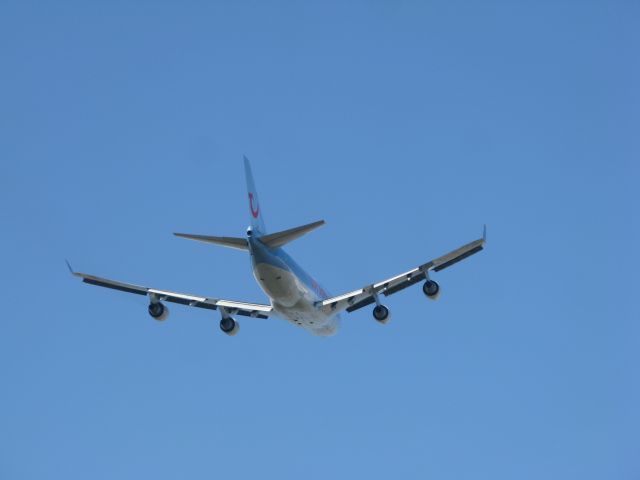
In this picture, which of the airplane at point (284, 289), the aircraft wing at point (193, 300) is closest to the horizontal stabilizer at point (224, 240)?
the airplane at point (284, 289)

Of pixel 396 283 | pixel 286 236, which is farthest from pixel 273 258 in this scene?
pixel 396 283

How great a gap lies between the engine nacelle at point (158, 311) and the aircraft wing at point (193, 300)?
47 centimetres

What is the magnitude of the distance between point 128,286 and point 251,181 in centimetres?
914

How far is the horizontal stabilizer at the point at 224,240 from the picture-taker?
1676 inches

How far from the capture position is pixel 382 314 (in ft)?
171

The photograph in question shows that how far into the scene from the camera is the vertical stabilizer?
48.9 metres

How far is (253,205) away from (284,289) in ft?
17.5

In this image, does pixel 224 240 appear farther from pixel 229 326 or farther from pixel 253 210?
pixel 229 326

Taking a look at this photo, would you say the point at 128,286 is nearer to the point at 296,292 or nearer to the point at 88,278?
the point at 88,278

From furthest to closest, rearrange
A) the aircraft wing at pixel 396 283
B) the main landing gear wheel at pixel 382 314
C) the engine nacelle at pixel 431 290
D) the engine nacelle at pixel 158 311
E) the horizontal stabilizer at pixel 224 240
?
the main landing gear wheel at pixel 382 314 → the engine nacelle at pixel 158 311 → the engine nacelle at pixel 431 290 → the aircraft wing at pixel 396 283 → the horizontal stabilizer at pixel 224 240

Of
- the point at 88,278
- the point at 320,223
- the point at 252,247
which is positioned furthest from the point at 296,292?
the point at 88,278

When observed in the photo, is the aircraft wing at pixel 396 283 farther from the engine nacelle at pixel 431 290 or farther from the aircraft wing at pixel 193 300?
the aircraft wing at pixel 193 300

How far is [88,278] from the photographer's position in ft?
166

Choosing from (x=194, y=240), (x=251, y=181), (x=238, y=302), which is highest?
(x=251, y=181)
